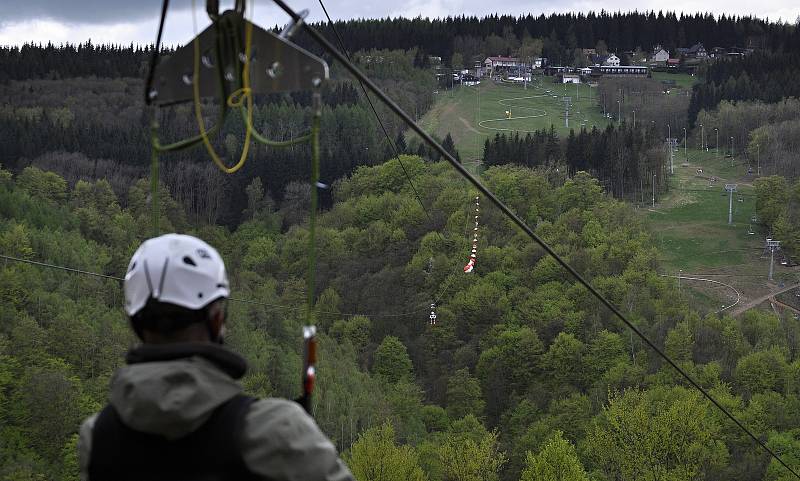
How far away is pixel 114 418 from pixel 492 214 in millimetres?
97900

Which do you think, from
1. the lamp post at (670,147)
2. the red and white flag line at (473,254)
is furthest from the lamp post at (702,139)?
the red and white flag line at (473,254)

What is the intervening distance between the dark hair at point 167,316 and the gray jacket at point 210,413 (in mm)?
169

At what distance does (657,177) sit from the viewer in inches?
5089

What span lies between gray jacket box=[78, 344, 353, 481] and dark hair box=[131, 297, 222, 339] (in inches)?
6.7

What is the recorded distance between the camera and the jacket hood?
343cm

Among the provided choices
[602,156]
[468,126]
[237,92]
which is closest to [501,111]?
[468,126]

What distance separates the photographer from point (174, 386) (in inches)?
137

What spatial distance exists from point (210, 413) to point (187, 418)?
0.11 m

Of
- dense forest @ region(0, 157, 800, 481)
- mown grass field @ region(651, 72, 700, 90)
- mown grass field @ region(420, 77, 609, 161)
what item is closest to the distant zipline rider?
dense forest @ region(0, 157, 800, 481)

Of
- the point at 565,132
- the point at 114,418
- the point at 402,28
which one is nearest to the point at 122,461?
the point at 114,418

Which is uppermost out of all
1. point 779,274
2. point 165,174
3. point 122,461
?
point 122,461

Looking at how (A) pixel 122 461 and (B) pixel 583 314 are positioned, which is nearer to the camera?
(A) pixel 122 461

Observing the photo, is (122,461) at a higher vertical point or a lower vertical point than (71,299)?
higher

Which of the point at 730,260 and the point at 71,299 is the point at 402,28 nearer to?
the point at 730,260
